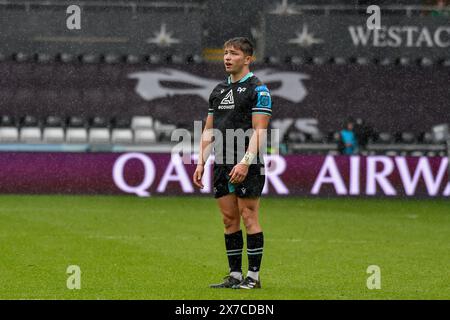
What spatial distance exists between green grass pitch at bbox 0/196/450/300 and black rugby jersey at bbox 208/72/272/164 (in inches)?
44.9

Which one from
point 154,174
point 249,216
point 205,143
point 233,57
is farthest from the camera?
point 154,174

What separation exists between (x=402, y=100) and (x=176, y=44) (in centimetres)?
563

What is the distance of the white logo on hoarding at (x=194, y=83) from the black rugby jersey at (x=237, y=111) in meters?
17.4

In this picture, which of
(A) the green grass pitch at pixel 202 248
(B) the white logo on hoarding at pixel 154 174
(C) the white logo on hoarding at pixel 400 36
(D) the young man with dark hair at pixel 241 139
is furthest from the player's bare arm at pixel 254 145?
(C) the white logo on hoarding at pixel 400 36

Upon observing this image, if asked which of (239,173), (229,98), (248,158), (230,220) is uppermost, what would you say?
(229,98)

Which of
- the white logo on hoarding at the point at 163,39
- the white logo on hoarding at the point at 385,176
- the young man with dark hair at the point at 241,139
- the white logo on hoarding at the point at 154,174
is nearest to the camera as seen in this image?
the young man with dark hair at the point at 241,139

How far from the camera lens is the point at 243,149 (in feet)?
29.2

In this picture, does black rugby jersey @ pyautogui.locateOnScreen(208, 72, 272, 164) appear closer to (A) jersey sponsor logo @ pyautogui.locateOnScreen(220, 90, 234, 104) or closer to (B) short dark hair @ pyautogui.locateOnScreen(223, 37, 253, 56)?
(A) jersey sponsor logo @ pyautogui.locateOnScreen(220, 90, 234, 104)

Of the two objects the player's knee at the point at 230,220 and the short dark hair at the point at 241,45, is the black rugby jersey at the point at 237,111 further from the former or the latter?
the player's knee at the point at 230,220

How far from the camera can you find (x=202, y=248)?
12.7m

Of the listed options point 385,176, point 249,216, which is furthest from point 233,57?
point 385,176

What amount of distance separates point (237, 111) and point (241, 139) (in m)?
0.24

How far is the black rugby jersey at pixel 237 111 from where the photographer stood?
8.84 m

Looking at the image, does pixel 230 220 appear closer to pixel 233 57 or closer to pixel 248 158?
pixel 248 158
